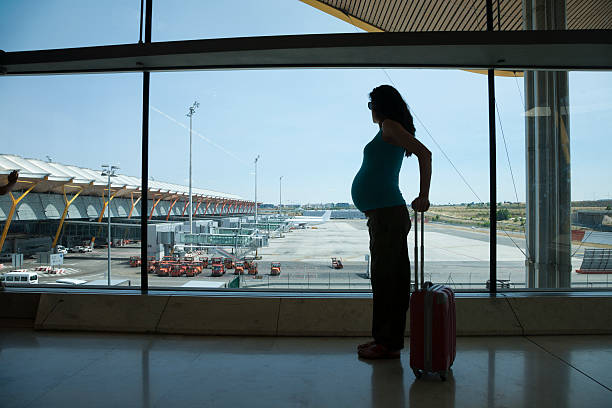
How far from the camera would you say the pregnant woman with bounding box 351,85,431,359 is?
6.71 ft

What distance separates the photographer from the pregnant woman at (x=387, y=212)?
2.04 m

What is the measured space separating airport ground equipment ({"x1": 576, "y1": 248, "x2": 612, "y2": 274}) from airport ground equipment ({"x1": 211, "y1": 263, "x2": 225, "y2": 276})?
11.9ft

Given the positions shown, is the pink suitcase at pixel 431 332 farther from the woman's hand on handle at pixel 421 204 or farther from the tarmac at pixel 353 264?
the tarmac at pixel 353 264

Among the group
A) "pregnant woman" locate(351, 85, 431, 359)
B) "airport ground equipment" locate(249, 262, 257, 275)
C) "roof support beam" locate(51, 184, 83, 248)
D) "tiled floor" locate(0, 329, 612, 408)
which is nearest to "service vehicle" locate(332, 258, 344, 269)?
"airport ground equipment" locate(249, 262, 257, 275)

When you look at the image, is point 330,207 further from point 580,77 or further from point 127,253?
point 580,77

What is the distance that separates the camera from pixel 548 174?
3531mm

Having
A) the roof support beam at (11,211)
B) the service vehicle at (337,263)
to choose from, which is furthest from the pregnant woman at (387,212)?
the roof support beam at (11,211)

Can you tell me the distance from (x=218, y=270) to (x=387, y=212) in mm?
2089

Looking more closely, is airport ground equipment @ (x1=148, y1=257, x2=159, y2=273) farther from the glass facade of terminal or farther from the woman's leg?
the woman's leg

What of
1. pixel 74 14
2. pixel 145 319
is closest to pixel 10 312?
pixel 145 319

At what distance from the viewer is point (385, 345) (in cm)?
215

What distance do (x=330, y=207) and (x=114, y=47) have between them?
8.24ft

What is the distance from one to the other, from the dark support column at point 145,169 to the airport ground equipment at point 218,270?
616mm

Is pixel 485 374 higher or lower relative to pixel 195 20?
lower
